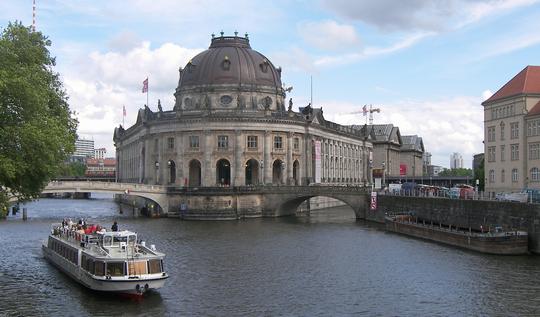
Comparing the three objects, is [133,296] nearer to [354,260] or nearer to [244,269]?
[244,269]

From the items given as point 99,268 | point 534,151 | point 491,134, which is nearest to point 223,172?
point 491,134

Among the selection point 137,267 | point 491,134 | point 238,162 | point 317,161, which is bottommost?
point 137,267

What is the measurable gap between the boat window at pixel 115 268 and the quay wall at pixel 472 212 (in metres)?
34.5

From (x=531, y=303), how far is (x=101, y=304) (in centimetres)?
2552

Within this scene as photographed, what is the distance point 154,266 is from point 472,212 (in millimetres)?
36690

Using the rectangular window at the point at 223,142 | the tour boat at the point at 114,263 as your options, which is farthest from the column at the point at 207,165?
the tour boat at the point at 114,263

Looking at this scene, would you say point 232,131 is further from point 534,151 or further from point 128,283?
point 128,283

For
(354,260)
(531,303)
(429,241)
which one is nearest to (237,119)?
(429,241)

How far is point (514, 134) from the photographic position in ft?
302

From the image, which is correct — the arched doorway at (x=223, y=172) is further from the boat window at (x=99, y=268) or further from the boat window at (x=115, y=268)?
the boat window at (x=115, y=268)

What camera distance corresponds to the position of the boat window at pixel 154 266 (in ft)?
139

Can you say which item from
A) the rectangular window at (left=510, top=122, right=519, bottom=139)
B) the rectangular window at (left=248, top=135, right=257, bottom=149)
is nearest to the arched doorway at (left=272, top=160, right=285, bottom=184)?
the rectangular window at (left=248, top=135, right=257, bottom=149)

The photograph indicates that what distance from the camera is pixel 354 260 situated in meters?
56.7

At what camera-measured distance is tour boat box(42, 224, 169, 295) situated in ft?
136
